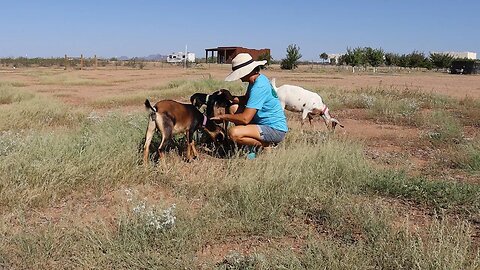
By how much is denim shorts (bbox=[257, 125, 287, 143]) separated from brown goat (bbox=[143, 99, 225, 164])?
0.78 m

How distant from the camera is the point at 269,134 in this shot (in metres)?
6.44

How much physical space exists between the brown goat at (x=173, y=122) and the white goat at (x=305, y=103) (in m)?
4.01

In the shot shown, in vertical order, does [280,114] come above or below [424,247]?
above

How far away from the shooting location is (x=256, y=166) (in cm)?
550

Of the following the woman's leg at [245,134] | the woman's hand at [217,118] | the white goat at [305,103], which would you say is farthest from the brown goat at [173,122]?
the white goat at [305,103]

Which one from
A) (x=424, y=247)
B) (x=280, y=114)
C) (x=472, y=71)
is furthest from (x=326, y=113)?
(x=472, y=71)

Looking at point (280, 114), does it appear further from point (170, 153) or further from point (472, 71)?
point (472, 71)

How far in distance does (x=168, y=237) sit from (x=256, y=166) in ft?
6.39

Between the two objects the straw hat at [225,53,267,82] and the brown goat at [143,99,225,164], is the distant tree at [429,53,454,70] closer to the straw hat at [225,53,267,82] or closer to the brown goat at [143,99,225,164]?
the straw hat at [225,53,267,82]

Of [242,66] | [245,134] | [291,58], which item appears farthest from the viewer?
[291,58]

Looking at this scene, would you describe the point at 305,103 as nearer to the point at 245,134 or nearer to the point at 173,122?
the point at 245,134

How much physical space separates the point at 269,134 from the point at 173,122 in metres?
1.31

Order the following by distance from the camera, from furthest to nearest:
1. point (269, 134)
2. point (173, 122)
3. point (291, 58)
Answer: point (291, 58) → point (269, 134) → point (173, 122)

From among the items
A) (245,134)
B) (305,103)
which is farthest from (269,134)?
(305,103)
